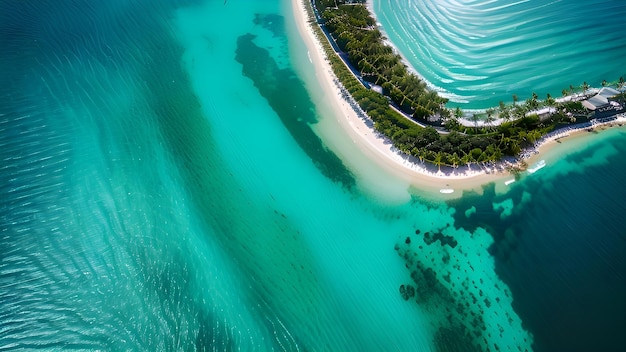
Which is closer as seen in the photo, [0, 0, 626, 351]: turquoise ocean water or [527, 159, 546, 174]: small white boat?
[0, 0, 626, 351]: turquoise ocean water

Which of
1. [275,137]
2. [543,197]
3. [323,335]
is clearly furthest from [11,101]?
[543,197]

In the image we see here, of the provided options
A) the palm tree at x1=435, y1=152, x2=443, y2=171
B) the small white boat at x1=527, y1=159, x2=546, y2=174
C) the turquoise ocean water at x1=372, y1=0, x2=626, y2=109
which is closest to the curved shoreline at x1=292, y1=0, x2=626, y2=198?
the palm tree at x1=435, y1=152, x2=443, y2=171

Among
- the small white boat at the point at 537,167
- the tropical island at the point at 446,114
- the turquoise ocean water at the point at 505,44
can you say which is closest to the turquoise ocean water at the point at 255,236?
the small white boat at the point at 537,167

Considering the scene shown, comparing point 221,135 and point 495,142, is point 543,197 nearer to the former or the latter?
point 495,142

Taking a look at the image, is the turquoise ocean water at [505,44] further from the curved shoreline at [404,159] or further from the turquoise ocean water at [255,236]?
the turquoise ocean water at [255,236]

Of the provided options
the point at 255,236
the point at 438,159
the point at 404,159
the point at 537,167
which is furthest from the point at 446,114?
the point at 255,236

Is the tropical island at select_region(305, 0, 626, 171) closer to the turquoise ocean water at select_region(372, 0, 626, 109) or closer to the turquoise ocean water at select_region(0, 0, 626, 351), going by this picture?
the turquoise ocean water at select_region(372, 0, 626, 109)

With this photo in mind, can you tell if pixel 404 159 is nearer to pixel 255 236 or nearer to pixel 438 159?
pixel 438 159
